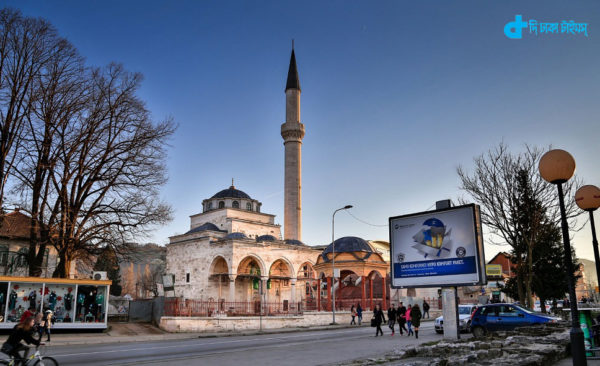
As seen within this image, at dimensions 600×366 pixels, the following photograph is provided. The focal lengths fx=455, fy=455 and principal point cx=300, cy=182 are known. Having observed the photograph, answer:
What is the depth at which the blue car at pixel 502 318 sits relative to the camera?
606 inches

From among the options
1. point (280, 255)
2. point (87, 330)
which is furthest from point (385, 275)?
point (87, 330)

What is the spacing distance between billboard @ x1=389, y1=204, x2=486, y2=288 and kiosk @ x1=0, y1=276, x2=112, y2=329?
1553cm

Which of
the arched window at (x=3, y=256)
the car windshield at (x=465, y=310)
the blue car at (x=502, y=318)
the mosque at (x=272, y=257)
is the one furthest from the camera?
the mosque at (x=272, y=257)

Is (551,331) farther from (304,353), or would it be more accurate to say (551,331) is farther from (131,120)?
(131,120)

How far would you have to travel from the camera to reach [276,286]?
46.4 meters

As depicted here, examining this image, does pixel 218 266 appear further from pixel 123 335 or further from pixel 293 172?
pixel 123 335

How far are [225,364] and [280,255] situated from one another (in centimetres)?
3339

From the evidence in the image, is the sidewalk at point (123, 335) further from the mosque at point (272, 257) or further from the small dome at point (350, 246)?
the small dome at point (350, 246)

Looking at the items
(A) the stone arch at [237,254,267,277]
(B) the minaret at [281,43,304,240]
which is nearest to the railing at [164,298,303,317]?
(A) the stone arch at [237,254,267,277]

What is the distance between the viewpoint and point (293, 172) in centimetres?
4975

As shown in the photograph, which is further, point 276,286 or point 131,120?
point 276,286

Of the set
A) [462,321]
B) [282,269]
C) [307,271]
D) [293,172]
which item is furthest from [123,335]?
[293,172]

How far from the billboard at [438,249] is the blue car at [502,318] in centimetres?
443

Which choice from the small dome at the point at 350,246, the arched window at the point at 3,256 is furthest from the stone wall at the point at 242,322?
the arched window at the point at 3,256
